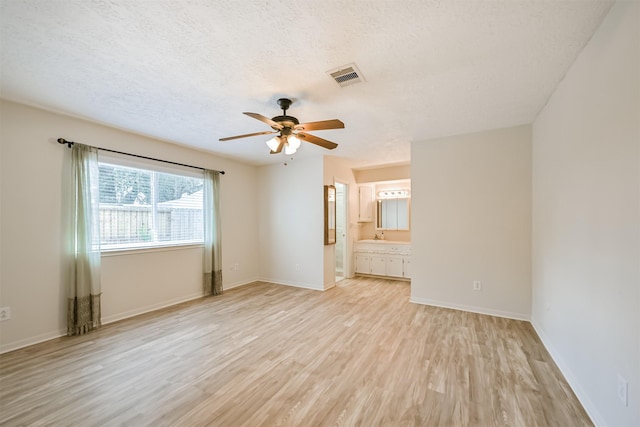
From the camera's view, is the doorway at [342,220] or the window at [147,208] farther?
the doorway at [342,220]

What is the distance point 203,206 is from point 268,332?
2632 mm

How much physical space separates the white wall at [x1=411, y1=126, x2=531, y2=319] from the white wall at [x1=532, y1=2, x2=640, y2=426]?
889 mm

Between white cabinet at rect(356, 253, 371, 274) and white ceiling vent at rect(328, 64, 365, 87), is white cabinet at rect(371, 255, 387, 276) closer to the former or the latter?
white cabinet at rect(356, 253, 371, 274)

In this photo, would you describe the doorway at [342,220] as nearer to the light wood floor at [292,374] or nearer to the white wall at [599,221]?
the light wood floor at [292,374]

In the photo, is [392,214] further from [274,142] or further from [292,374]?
[292,374]

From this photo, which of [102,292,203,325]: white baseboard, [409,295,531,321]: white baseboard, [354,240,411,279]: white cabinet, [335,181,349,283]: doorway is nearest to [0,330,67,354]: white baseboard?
[102,292,203,325]: white baseboard

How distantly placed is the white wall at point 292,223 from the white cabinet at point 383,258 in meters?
1.46

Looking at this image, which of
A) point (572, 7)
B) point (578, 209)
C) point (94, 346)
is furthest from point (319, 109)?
point (94, 346)

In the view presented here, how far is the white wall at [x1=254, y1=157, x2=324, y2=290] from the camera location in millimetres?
5090

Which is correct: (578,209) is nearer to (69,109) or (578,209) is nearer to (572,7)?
(572,7)

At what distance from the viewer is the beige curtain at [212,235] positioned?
15.3 ft

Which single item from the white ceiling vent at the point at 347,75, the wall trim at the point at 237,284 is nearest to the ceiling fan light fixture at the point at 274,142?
the white ceiling vent at the point at 347,75

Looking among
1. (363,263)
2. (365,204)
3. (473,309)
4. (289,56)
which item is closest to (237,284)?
(363,263)

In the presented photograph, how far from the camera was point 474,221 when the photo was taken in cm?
374
